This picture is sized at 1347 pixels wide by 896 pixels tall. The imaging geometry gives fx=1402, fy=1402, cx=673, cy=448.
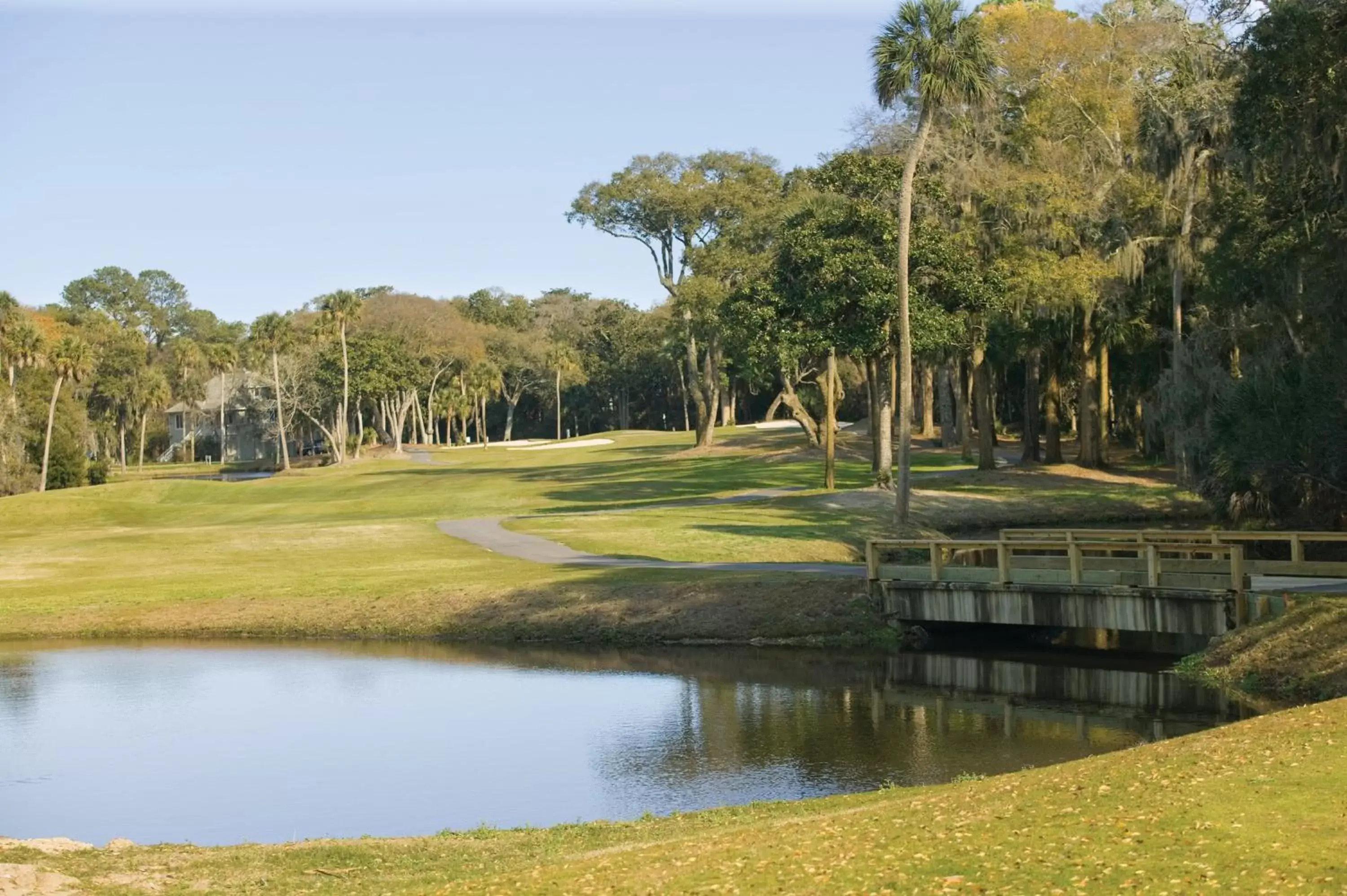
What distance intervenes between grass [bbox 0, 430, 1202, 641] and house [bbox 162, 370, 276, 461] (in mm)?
55687

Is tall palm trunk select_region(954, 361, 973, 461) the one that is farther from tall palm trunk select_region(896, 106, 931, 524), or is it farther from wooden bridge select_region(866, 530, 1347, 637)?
wooden bridge select_region(866, 530, 1347, 637)

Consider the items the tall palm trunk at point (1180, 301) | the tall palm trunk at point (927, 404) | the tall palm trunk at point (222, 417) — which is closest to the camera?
Result: the tall palm trunk at point (1180, 301)

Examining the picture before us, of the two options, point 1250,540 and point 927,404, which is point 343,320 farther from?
point 1250,540

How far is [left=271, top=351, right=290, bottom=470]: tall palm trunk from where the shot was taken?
115 m

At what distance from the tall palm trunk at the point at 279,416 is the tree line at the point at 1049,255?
350 centimetres

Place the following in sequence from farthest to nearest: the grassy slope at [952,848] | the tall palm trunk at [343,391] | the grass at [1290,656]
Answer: the tall palm trunk at [343,391] < the grass at [1290,656] < the grassy slope at [952,848]

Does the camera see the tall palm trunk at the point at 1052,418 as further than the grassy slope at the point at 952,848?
Yes

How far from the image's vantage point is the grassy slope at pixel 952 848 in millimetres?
10602

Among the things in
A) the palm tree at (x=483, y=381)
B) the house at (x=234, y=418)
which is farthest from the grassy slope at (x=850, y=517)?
the house at (x=234, y=418)

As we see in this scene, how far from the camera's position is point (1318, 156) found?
3209 cm

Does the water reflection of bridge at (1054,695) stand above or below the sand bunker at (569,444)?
below

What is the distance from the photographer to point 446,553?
47.4 metres

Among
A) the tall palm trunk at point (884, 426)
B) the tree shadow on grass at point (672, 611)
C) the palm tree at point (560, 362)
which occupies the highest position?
the palm tree at point (560, 362)

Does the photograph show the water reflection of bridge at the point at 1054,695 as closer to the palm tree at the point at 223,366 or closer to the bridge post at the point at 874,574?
the bridge post at the point at 874,574
